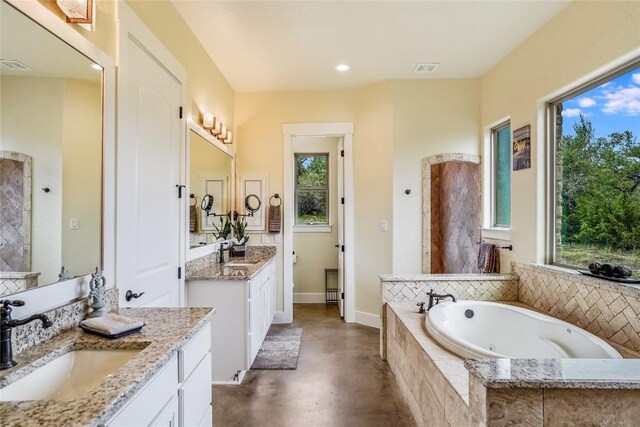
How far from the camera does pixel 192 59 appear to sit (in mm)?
2840

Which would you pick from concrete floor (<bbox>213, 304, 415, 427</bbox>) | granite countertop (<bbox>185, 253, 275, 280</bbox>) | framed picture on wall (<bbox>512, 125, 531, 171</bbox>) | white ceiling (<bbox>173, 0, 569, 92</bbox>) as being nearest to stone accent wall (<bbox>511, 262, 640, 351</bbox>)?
framed picture on wall (<bbox>512, 125, 531, 171</bbox>)

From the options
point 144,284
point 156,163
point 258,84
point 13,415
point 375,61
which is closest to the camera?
point 13,415

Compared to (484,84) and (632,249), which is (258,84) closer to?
(484,84)

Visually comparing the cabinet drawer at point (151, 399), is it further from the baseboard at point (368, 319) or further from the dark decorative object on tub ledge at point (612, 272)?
the baseboard at point (368, 319)

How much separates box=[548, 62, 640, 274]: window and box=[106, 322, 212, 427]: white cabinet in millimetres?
2632

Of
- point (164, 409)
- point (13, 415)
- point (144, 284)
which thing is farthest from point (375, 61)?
point (13, 415)

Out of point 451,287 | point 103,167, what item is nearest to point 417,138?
point 451,287

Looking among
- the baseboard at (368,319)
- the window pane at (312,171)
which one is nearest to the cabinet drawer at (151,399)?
the baseboard at (368,319)

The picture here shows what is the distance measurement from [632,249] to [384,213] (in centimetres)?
220

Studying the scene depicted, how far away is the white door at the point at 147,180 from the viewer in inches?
71.6

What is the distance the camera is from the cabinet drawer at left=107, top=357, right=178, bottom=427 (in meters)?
0.95

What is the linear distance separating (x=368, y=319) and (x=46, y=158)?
3.52 m

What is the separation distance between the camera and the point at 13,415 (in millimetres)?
788

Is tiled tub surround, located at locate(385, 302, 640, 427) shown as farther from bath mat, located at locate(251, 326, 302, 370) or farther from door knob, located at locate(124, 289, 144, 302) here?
bath mat, located at locate(251, 326, 302, 370)
